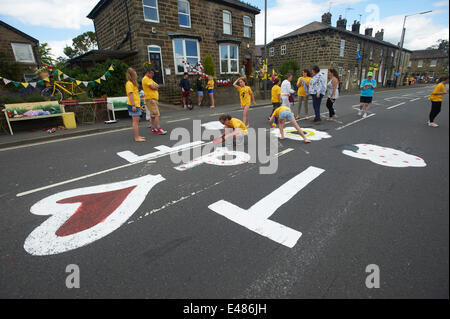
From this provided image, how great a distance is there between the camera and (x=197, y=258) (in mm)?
2281

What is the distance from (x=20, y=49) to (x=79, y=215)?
28533mm

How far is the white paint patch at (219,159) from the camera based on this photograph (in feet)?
15.8

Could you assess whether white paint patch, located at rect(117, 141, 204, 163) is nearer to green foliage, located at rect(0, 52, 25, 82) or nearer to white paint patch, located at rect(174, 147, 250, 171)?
white paint patch, located at rect(174, 147, 250, 171)

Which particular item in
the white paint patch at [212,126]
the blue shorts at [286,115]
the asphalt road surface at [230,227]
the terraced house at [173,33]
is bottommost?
the asphalt road surface at [230,227]

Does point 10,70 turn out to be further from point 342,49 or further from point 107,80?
point 342,49

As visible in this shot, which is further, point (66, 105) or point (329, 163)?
point (66, 105)

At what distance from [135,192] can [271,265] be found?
2.44 metres

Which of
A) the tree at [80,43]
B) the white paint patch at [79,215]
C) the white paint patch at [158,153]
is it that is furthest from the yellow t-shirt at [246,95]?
the tree at [80,43]

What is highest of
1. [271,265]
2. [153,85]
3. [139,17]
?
[139,17]

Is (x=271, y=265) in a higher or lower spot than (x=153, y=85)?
lower

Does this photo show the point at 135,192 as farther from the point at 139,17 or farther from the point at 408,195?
the point at 139,17

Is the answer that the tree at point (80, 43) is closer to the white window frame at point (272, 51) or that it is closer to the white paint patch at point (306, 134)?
the white window frame at point (272, 51)

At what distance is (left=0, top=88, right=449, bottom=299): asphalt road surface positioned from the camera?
1.95m
